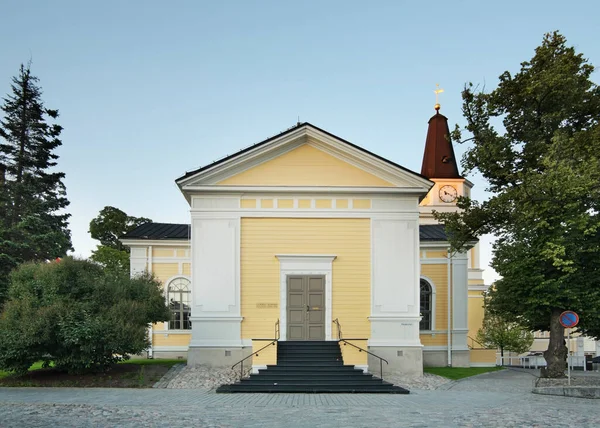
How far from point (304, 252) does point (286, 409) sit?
9234mm

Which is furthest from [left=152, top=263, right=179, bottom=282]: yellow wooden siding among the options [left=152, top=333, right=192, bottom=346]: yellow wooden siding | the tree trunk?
the tree trunk

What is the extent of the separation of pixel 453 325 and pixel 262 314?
9.92 meters

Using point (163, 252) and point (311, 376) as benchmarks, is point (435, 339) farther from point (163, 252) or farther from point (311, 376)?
point (163, 252)

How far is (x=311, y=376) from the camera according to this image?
64.4 ft

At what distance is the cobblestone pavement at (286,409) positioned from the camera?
12.1 m

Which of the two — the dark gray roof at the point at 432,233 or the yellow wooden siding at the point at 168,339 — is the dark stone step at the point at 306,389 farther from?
the dark gray roof at the point at 432,233

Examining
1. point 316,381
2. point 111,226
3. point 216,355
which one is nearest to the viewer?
point 316,381

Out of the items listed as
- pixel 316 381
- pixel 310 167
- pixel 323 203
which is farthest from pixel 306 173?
pixel 316 381

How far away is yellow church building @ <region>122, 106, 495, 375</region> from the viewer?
2244 centimetres

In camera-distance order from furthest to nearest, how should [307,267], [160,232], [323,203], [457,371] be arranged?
[160,232] → [457,371] → [323,203] → [307,267]

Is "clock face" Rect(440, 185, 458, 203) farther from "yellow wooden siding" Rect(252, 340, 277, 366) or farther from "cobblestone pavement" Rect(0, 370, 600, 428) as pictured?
"cobblestone pavement" Rect(0, 370, 600, 428)

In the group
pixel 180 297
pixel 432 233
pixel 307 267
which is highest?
pixel 432 233

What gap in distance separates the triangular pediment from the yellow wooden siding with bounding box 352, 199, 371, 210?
1.98 ft

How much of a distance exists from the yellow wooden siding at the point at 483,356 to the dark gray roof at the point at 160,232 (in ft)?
46.7
